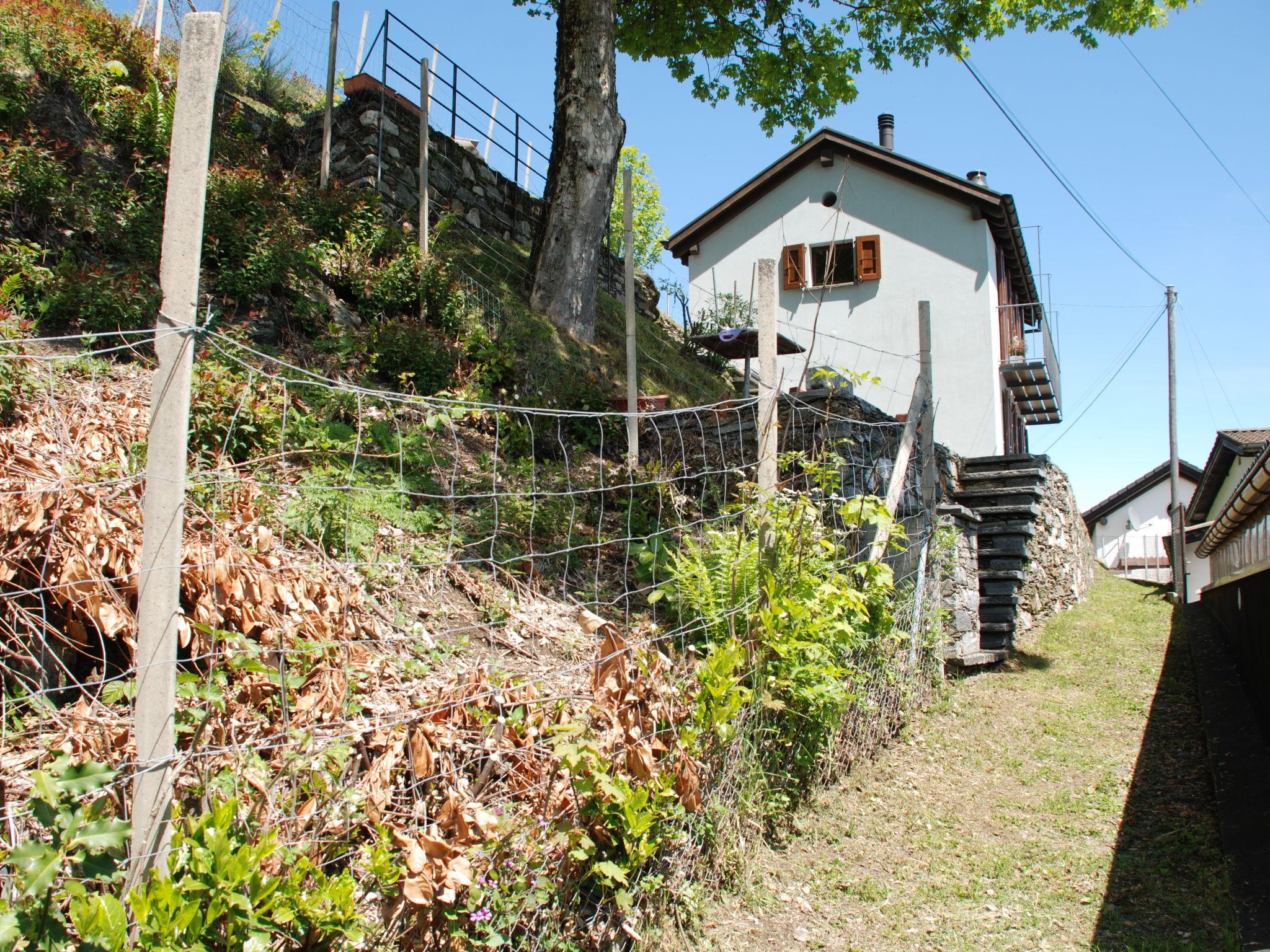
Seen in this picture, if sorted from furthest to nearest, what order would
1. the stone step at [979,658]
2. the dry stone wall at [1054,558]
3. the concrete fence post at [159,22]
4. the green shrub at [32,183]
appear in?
the concrete fence post at [159,22] < the dry stone wall at [1054,558] < the stone step at [979,658] < the green shrub at [32,183]

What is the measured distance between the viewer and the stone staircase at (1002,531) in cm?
730

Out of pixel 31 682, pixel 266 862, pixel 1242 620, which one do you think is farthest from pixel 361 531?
pixel 1242 620

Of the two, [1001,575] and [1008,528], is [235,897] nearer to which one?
[1001,575]

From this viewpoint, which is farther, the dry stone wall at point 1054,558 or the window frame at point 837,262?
the window frame at point 837,262

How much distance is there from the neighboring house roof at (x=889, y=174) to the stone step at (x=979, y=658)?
8715 millimetres

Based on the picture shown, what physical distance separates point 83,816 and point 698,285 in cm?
1652

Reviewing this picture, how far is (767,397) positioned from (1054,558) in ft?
27.2

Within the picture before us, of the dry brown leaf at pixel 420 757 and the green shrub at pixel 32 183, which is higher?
the green shrub at pixel 32 183

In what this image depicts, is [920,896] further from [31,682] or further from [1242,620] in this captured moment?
[1242,620]

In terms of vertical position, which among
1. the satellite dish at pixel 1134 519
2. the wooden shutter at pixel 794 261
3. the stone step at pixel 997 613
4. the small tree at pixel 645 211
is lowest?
the stone step at pixel 997 613

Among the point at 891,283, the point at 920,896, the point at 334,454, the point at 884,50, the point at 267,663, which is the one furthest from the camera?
the point at 891,283

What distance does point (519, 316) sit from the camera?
333 inches

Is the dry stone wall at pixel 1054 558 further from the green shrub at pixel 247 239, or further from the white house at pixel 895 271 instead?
the green shrub at pixel 247 239

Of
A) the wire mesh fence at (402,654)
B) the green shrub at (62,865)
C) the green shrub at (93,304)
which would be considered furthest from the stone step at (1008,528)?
the green shrub at (62,865)
